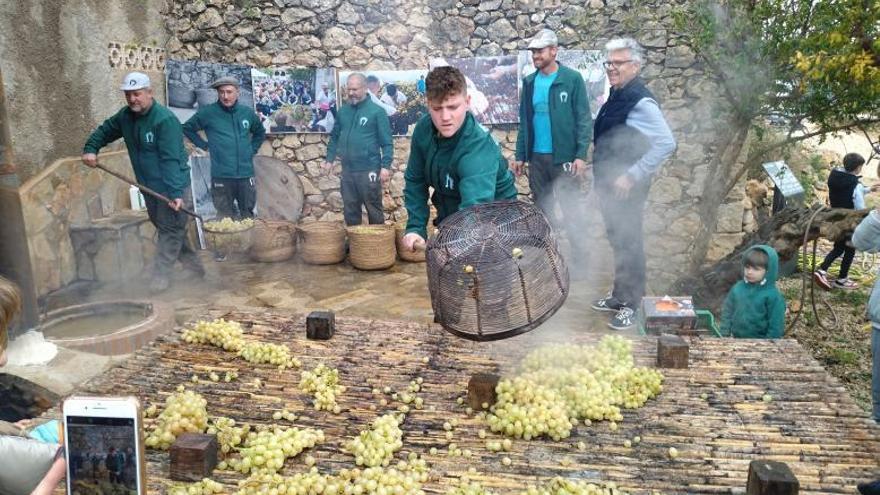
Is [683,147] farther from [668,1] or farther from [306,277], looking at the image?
[306,277]

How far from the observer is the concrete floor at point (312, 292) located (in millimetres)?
6453

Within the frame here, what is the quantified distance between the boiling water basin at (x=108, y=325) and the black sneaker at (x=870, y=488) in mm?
4265

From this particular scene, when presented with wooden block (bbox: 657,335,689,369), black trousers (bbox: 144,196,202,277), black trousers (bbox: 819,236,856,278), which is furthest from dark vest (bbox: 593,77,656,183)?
black trousers (bbox: 144,196,202,277)

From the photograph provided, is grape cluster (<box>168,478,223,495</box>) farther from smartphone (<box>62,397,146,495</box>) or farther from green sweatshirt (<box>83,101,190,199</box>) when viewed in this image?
green sweatshirt (<box>83,101,190,199</box>)

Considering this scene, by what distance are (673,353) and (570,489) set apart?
1349 mm

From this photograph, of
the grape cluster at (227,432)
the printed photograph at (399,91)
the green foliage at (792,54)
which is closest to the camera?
the grape cluster at (227,432)

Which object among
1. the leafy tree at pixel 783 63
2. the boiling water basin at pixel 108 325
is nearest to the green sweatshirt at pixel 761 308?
the leafy tree at pixel 783 63

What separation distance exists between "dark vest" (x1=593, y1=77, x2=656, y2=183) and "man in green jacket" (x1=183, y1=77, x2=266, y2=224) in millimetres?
4365

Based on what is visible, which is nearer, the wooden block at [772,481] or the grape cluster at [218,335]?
the wooden block at [772,481]

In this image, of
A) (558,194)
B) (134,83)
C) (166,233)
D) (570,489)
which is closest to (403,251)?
(558,194)

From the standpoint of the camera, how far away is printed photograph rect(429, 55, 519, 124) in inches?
314

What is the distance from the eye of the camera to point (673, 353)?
3.54 meters

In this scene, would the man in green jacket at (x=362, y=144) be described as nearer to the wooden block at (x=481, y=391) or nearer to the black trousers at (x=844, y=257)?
the wooden block at (x=481, y=391)

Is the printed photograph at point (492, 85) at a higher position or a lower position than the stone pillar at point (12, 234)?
higher
